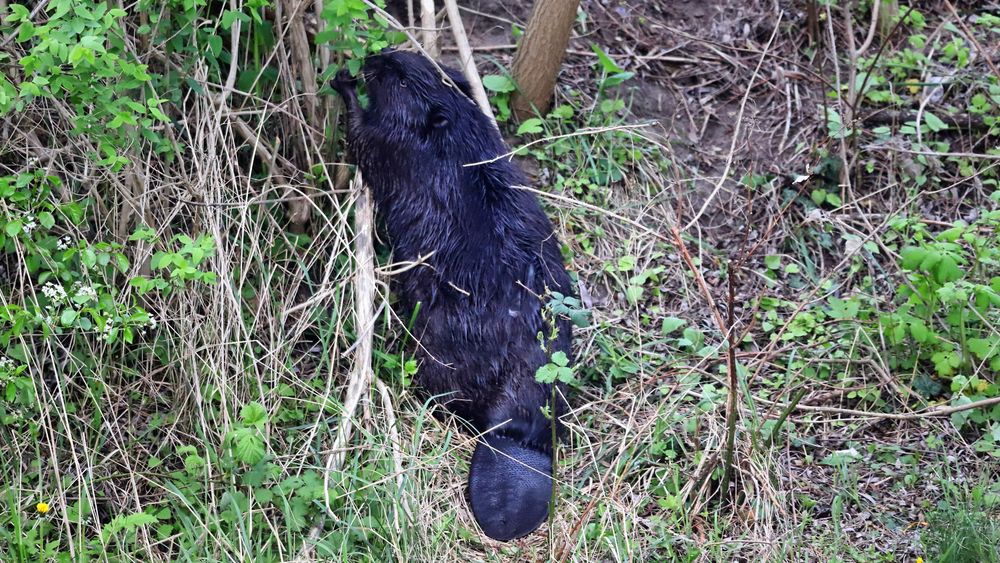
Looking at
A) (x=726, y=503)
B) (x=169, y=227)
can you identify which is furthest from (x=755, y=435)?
(x=169, y=227)

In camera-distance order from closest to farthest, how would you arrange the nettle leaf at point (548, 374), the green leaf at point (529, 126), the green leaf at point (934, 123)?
the nettle leaf at point (548, 374) < the green leaf at point (529, 126) < the green leaf at point (934, 123)

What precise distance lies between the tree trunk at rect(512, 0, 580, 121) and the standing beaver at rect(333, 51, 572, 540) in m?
0.40

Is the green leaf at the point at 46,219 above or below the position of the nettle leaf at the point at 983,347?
above

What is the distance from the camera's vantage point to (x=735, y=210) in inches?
165

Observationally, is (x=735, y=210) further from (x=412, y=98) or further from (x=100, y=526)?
(x=100, y=526)

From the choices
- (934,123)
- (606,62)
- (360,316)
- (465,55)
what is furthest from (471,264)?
(934,123)

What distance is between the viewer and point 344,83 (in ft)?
12.1

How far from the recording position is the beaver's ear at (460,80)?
3.87 metres

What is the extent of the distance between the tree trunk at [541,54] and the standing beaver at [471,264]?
1.30 feet

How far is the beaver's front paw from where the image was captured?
370 centimetres

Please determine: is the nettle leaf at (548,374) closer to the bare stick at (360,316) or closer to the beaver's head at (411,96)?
the bare stick at (360,316)

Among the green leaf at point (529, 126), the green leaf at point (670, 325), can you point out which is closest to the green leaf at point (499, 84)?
the green leaf at point (529, 126)

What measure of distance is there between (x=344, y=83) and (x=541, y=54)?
3.00ft

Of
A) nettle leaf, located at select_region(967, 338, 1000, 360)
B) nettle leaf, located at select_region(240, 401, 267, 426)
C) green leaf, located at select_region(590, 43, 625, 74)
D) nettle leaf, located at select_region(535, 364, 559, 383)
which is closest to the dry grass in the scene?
nettle leaf, located at select_region(240, 401, 267, 426)
